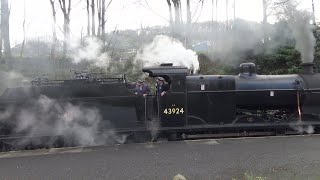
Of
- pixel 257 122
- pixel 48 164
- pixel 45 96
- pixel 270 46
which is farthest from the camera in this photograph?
pixel 270 46

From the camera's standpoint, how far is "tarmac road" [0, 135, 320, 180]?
823 centimetres

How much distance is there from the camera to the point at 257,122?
1290cm

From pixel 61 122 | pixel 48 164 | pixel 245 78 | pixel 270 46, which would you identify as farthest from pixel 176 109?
pixel 270 46

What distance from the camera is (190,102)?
496 inches

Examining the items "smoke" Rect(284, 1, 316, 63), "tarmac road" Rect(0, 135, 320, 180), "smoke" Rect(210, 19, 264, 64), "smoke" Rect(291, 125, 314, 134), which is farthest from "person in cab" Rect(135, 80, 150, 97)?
"smoke" Rect(210, 19, 264, 64)

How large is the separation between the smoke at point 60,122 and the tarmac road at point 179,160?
25.8 inches

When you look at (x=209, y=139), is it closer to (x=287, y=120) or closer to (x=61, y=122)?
(x=287, y=120)

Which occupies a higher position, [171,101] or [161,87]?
[161,87]

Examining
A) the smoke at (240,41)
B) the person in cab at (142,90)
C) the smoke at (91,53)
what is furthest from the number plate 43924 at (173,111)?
the smoke at (91,53)

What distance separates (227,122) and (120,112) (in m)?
3.40

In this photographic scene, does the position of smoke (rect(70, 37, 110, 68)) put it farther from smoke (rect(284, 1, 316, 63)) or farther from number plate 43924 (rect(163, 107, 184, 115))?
smoke (rect(284, 1, 316, 63))

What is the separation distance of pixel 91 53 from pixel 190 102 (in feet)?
44.4

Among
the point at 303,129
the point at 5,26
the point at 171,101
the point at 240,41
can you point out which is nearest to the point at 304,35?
the point at 303,129

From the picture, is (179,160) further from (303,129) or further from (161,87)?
(303,129)
